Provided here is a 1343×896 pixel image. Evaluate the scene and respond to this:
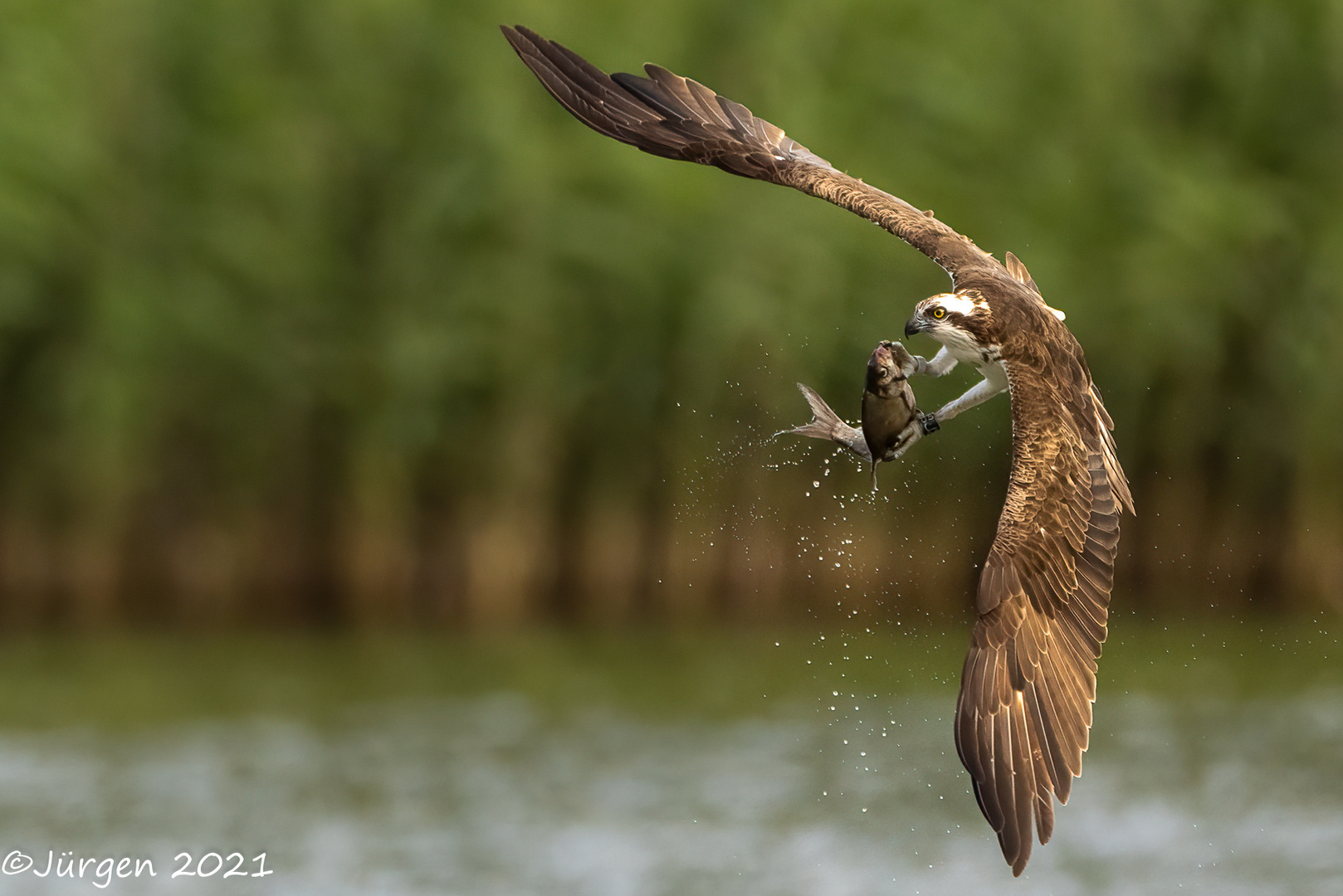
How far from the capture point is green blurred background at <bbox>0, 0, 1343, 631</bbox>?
3325 centimetres

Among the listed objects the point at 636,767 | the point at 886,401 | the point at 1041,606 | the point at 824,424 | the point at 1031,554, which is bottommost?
the point at 1041,606

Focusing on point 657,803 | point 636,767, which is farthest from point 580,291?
point 657,803

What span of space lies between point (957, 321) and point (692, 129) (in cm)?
278

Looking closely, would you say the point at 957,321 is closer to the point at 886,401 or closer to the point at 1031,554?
the point at 886,401

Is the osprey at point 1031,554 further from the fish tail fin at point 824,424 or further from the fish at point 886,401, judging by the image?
the fish tail fin at point 824,424

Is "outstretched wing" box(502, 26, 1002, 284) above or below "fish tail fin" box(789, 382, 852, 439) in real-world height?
above

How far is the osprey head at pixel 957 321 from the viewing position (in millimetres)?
10203

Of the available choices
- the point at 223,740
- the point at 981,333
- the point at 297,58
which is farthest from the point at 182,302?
the point at 981,333

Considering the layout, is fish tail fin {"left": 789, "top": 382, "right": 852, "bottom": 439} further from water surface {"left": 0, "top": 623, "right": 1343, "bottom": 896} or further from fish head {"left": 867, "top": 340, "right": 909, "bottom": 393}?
water surface {"left": 0, "top": 623, "right": 1343, "bottom": 896}

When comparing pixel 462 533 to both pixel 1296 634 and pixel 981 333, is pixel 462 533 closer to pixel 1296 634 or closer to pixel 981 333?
pixel 1296 634

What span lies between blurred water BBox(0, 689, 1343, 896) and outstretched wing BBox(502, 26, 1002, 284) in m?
8.59

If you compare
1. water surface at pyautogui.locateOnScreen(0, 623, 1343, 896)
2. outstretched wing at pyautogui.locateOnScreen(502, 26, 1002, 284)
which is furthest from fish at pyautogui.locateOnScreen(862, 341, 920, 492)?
water surface at pyautogui.locateOnScreen(0, 623, 1343, 896)

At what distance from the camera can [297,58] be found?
116 feet

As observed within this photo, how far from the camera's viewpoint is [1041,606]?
9570 millimetres
